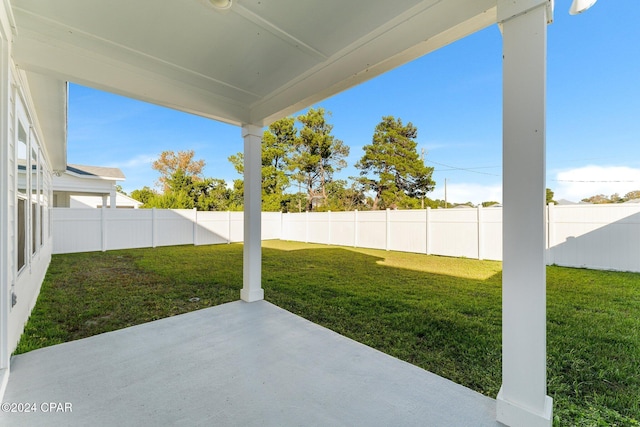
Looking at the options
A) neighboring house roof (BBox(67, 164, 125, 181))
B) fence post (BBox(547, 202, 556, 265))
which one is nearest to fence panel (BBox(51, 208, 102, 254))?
neighboring house roof (BBox(67, 164, 125, 181))

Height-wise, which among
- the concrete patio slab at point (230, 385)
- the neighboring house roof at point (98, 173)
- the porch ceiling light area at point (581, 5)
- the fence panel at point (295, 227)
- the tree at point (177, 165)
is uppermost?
the tree at point (177, 165)

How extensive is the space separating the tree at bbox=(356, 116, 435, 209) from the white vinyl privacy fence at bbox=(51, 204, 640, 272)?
18.9 feet

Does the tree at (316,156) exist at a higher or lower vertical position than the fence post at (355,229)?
higher

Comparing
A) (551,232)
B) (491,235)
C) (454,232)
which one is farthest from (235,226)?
(551,232)

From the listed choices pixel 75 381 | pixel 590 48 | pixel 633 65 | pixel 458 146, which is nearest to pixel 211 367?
pixel 75 381

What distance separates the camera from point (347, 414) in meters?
1.63

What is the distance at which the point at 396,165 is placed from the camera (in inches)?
626

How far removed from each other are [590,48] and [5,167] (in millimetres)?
13387

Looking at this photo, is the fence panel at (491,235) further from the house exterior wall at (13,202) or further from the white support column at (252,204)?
the house exterior wall at (13,202)

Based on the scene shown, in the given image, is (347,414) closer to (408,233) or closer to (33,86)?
(33,86)

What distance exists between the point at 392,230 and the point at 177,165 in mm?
17272

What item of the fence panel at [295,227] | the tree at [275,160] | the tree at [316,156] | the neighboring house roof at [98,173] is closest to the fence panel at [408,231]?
the fence panel at [295,227]

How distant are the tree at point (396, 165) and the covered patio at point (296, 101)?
545 inches

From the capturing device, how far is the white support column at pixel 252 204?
3721 mm
